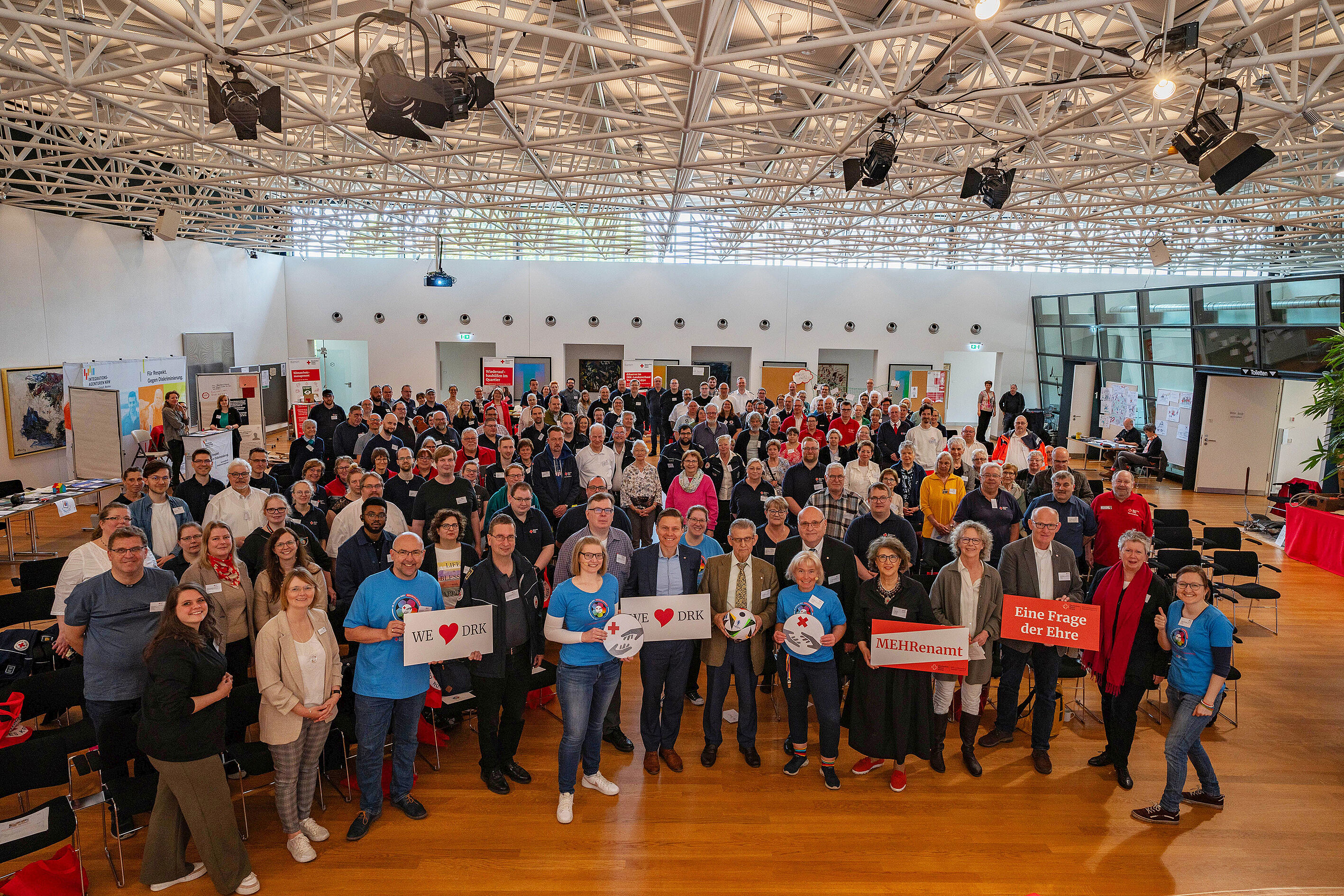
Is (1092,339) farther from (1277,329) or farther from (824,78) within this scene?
(824,78)

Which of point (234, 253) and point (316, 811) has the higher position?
point (234, 253)

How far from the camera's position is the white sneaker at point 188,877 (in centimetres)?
341

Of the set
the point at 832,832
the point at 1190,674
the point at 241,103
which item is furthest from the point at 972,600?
the point at 241,103

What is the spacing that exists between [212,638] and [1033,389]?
23.4 meters

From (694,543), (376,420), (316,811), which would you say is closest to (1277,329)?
(694,543)

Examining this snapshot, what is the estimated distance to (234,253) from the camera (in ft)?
62.8

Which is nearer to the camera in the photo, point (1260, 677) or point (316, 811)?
point (316, 811)

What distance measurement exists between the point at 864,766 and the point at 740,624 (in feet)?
Answer: 4.40

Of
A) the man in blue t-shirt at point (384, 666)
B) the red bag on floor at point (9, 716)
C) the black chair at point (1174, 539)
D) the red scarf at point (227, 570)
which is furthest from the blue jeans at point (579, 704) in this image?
the black chair at point (1174, 539)

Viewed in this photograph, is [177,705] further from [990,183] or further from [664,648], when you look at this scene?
[990,183]

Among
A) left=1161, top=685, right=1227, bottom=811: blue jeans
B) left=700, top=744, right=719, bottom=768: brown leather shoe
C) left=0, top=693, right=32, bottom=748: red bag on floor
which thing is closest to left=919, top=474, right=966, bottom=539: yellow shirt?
left=1161, top=685, right=1227, bottom=811: blue jeans

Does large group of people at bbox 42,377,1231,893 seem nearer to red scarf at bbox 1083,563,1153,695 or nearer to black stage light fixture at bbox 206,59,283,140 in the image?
red scarf at bbox 1083,563,1153,695

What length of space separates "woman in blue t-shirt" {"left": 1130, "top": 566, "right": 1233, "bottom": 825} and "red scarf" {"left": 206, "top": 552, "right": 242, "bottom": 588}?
5490 millimetres

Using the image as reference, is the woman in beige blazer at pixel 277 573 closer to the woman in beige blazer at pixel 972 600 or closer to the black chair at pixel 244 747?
the black chair at pixel 244 747
